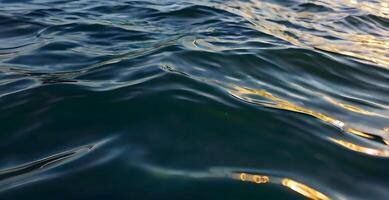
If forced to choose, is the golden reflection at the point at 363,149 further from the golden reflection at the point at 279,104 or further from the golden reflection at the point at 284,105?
the golden reflection at the point at 279,104

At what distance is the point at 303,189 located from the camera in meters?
2.31

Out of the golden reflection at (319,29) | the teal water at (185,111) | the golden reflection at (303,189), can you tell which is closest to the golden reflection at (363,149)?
the teal water at (185,111)

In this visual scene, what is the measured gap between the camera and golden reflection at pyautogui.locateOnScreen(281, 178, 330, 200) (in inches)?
88.7

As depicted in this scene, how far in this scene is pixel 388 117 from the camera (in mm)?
3674

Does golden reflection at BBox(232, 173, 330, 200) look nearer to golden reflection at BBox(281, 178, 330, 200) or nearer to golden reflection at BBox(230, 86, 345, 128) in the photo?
golden reflection at BBox(281, 178, 330, 200)

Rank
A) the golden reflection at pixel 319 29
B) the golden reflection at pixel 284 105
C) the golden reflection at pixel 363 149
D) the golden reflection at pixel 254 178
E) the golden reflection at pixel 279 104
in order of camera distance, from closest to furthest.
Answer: the golden reflection at pixel 254 178 < the golden reflection at pixel 363 149 < the golden reflection at pixel 284 105 < the golden reflection at pixel 279 104 < the golden reflection at pixel 319 29

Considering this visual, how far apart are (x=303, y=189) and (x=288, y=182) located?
99 millimetres

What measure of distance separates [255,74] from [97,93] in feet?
5.86

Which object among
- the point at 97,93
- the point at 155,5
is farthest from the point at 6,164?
the point at 155,5

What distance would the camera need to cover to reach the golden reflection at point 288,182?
2.27 metres

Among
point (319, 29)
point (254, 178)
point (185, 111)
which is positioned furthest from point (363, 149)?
point (319, 29)

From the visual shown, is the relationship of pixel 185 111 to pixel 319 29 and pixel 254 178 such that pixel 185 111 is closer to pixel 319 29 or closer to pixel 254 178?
pixel 254 178

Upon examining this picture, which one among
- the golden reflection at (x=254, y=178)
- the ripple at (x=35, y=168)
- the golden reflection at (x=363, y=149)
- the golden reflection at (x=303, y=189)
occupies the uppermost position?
the ripple at (x=35, y=168)

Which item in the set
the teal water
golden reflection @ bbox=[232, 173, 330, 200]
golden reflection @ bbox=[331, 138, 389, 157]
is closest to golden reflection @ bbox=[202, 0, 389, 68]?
the teal water
